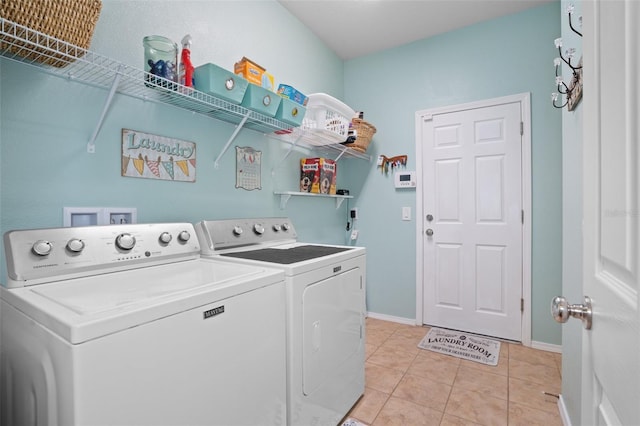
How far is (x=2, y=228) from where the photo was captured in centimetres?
113

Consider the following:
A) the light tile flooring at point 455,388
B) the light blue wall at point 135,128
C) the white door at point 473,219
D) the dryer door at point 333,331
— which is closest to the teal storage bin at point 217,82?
the light blue wall at point 135,128

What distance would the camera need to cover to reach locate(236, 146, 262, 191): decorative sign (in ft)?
6.80

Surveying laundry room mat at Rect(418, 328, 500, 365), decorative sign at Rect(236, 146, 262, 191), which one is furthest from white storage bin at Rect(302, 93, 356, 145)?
laundry room mat at Rect(418, 328, 500, 365)

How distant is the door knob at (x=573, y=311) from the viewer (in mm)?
649

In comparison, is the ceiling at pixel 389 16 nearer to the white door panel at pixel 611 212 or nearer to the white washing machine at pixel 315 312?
the white washing machine at pixel 315 312

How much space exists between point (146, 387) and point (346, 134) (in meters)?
2.26

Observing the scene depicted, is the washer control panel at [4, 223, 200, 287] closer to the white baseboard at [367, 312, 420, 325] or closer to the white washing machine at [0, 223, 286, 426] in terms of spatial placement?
the white washing machine at [0, 223, 286, 426]

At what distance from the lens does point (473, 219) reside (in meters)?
2.82

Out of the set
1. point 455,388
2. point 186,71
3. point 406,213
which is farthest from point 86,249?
point 406,213

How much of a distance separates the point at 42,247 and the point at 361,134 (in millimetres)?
2377

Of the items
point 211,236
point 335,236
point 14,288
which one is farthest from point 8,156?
point 335,236

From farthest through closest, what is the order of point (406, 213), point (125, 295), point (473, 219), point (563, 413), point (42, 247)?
1. point (406, 213)
2. point (473, 219)
3. point (563, 413)
4. point (42, 247)
5. point (125, 295)

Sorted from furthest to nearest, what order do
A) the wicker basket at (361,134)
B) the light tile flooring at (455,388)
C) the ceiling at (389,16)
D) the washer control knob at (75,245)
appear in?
1. the wicker basket at (361,134)
2. the ceiling at (389,16)
3. the light tile flooring at (455,388)
4. the washer control knob at (75,245)

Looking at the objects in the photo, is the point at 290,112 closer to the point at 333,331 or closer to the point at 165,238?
the point at 165,238
